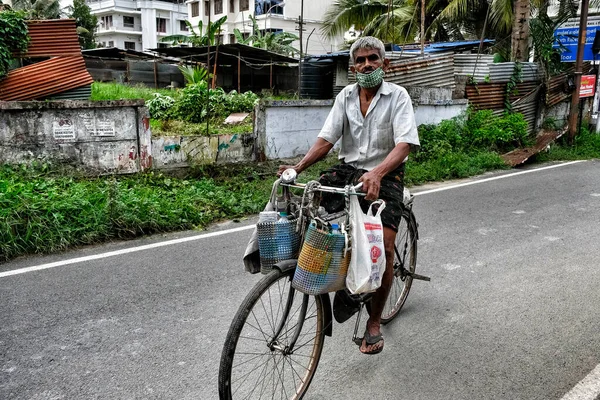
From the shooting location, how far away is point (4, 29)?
25.5ft

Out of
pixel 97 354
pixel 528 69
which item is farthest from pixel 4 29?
pixel 528 69

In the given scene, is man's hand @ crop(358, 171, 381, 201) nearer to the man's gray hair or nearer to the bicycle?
the bicycle

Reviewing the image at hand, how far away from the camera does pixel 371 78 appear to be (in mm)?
3197

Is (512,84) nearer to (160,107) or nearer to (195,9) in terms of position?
(160,107)

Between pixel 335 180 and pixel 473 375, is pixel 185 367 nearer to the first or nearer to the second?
pixel 335 180

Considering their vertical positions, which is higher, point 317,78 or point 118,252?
point 317,78

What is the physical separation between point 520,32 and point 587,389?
1277 cm

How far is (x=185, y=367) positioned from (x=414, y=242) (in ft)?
6.25

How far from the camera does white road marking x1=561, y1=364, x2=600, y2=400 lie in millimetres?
3021

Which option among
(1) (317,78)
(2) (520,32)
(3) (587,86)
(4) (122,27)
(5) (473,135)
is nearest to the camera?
(5) (473,135)

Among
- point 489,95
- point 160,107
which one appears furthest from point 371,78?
point 160,107

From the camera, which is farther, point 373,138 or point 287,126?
point 287,126

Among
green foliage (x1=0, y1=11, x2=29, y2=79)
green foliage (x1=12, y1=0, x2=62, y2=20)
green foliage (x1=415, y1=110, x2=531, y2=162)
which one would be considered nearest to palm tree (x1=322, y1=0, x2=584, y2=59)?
green foliage (x1=415, y1=110, x2=531, y2=162)

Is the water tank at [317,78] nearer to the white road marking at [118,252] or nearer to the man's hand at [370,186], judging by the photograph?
the white road marking at [118,252]
